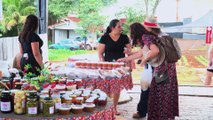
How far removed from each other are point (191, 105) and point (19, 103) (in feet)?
12.7

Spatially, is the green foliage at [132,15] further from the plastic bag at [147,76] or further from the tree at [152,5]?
the plastic bag at [147,76]

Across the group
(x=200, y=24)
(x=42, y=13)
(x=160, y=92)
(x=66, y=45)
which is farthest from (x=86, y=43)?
(x=160, y=92)

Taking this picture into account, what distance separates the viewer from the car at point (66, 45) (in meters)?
6.86

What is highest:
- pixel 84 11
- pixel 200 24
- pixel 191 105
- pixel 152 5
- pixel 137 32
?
pixel 152 5

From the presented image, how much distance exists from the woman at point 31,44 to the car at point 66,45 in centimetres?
283

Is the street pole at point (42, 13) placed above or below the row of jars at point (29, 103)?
above

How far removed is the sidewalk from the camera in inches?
189

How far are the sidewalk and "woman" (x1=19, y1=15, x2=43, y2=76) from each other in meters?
1.32

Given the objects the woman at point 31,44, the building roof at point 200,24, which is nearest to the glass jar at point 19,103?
the woman at point 31,44

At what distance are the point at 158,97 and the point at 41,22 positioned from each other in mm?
3493

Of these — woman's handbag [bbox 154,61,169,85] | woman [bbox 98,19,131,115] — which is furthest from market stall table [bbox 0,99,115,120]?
woman [bbox 98,19,131,115]

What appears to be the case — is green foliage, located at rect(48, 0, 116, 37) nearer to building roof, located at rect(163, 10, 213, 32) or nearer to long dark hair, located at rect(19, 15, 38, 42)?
building roof, located at rect(163, 10, 213, 32)

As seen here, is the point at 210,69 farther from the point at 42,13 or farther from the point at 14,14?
the point at 14,14

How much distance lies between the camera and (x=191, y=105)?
5504mm
